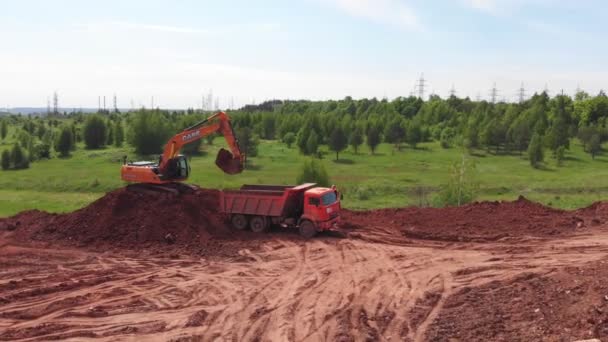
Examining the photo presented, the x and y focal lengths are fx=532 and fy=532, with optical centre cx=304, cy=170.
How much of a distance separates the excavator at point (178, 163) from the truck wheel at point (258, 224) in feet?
7.70

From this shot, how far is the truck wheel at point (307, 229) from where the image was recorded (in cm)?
2064

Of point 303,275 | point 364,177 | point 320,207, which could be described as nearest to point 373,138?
point 364,177

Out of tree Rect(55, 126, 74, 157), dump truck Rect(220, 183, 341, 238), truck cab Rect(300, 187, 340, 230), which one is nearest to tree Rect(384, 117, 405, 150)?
tree Rect(55, 126, 74, 157)

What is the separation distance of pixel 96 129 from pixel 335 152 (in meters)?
40.7

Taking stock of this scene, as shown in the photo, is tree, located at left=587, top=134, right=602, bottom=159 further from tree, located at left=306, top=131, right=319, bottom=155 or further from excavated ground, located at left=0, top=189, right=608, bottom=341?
excavated ground, located at left=0, top=189, right=608, bottom=341

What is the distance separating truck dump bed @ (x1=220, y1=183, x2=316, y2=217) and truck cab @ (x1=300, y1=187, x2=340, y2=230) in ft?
1.86

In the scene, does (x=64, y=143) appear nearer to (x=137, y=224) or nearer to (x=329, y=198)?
(x=137, y=224)

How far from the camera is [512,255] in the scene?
59.3ft

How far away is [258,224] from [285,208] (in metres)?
1.41

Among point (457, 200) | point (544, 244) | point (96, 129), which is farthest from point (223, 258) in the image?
point (96, 129)

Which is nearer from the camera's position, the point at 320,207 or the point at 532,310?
the point at 532,310

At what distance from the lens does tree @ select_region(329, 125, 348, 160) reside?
77.8m

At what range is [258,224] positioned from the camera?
2147cm

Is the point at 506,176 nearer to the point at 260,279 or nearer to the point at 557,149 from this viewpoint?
the point at 557,149
